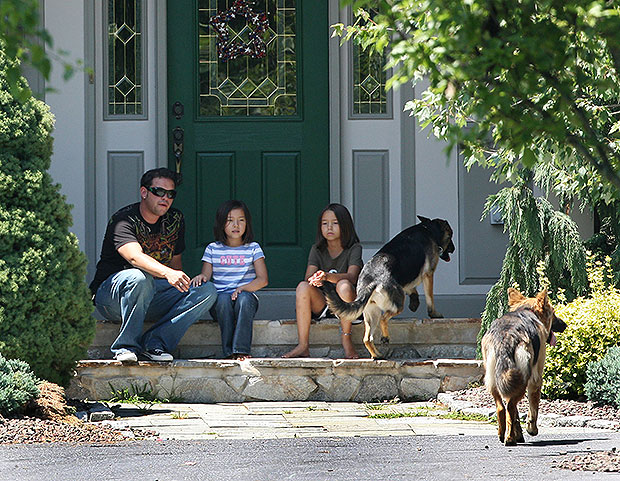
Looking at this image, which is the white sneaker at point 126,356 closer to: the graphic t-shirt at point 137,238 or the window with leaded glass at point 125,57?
the graphic t-shirt at point 137,238

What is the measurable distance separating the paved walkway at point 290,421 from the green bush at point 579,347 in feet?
2.28

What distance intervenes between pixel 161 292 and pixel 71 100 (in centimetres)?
205

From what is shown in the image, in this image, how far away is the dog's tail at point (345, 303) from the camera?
272 inches

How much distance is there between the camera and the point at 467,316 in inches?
337

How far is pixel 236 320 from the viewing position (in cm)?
733

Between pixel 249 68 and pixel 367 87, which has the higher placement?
pixel 249 68

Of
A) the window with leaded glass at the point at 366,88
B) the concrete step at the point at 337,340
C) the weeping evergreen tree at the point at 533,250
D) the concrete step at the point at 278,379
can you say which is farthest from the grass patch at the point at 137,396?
the window with leaded glass at the point at 366,88

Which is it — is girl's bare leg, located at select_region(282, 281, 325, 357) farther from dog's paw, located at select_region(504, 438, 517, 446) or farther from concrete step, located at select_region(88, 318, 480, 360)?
dog's paw, located at select_region(504, 438, 517, 446)

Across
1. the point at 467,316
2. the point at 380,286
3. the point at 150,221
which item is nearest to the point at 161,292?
the point at 150,221

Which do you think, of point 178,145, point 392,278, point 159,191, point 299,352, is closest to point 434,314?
point 392,278

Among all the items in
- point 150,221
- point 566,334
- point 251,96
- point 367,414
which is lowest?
point 367,414

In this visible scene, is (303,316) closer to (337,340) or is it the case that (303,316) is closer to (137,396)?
(337,340)

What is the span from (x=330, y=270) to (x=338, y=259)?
10 cm

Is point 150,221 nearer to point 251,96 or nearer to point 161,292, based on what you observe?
point 161,292
